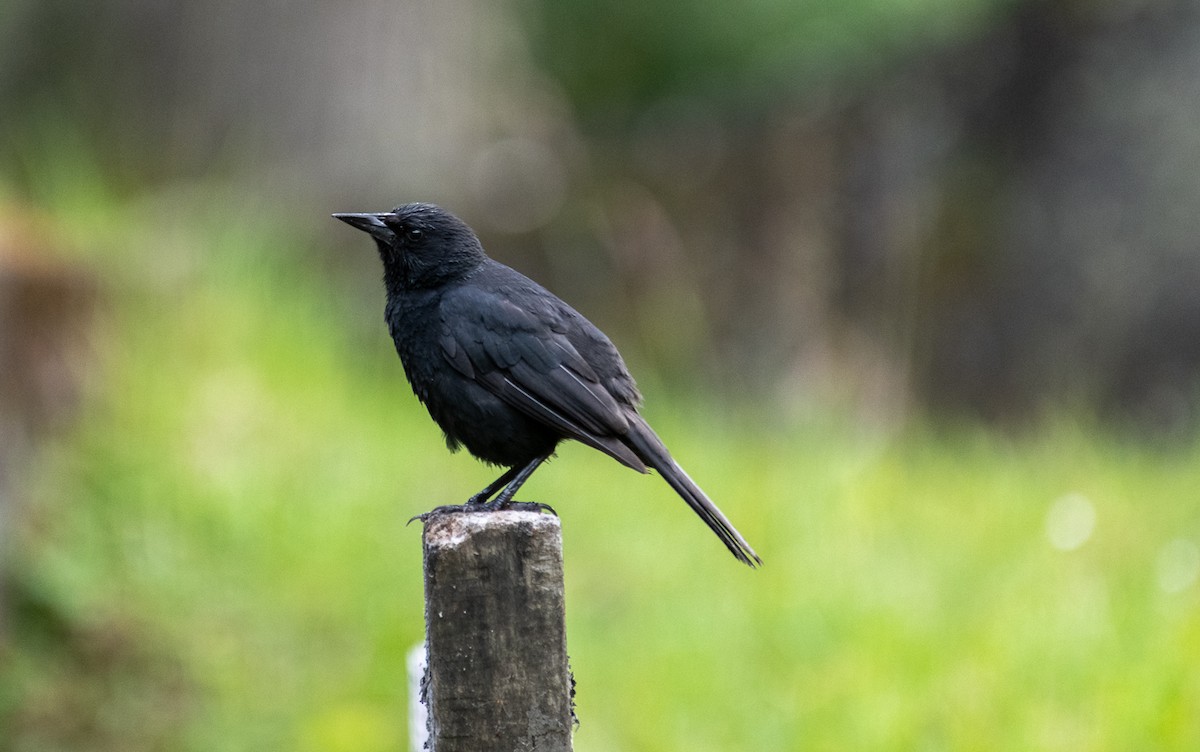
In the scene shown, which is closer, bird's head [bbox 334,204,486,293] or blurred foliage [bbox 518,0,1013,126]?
Result: bird's head [bbox 334,204,486,293]

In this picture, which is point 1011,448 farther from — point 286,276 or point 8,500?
point 8,500

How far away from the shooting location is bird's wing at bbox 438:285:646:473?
9.90ft

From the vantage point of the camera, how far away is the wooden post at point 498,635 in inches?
85.8

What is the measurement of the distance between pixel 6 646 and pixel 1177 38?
299 inches

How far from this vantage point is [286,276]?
24.0 ft

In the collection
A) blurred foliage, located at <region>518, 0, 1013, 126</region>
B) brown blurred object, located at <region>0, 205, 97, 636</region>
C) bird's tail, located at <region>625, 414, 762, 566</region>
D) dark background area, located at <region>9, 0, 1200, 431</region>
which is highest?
blurred foliage, located at <region>518, 0, 1013, 126</region>

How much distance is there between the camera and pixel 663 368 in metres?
7.73

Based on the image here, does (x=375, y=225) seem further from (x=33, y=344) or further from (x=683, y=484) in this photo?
(x=33, y=344)

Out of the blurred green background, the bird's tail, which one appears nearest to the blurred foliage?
the blurred green background

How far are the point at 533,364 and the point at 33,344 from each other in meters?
3.28

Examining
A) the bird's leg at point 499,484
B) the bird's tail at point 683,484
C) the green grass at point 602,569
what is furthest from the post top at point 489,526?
the green grass at point 602,569

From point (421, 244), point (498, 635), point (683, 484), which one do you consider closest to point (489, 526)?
point (498, 635)

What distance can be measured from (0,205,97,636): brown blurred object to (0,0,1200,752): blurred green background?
2cm

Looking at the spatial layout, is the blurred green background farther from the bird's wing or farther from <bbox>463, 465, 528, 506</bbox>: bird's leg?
the bird's wing
